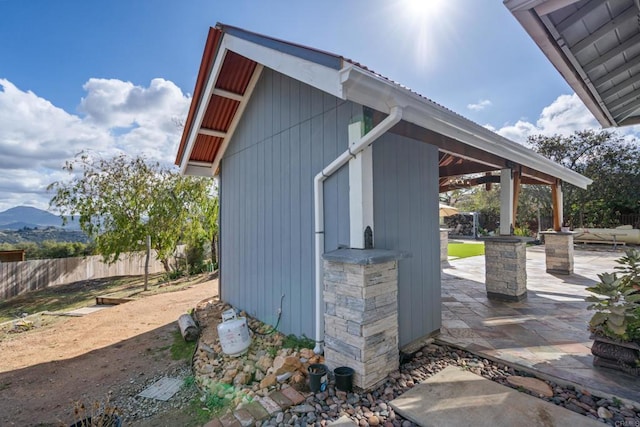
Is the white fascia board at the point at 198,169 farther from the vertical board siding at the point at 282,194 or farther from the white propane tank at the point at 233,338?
the white propane tank at the point at 233,338

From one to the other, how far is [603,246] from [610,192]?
4.23 metres

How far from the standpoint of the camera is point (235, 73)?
5133 mm

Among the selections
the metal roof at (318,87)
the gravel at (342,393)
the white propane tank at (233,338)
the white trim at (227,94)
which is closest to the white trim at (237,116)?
the metal roof at (318,87)

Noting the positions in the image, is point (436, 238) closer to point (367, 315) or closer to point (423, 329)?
point (423, 329)

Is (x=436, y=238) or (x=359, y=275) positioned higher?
(x=436, y=238)

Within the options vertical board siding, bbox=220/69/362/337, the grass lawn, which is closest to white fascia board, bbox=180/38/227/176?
vertical board siding, bbox=220/69/362/337

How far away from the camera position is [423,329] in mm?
3941

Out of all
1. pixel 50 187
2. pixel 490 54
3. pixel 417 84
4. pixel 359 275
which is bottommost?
pixel 359 275

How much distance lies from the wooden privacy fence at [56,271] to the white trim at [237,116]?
8.65 meters

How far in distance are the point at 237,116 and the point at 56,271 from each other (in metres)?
12.1

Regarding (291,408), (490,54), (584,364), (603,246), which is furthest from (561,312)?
(603,246)

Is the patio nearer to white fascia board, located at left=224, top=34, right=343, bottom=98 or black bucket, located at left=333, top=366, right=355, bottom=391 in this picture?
black bucket, located at left=333, top=366, right=355, bottom=391

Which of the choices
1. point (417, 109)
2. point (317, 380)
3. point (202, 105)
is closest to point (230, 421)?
point (317, 380)

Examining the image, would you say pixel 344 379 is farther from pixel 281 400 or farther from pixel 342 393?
pixel 281 400
